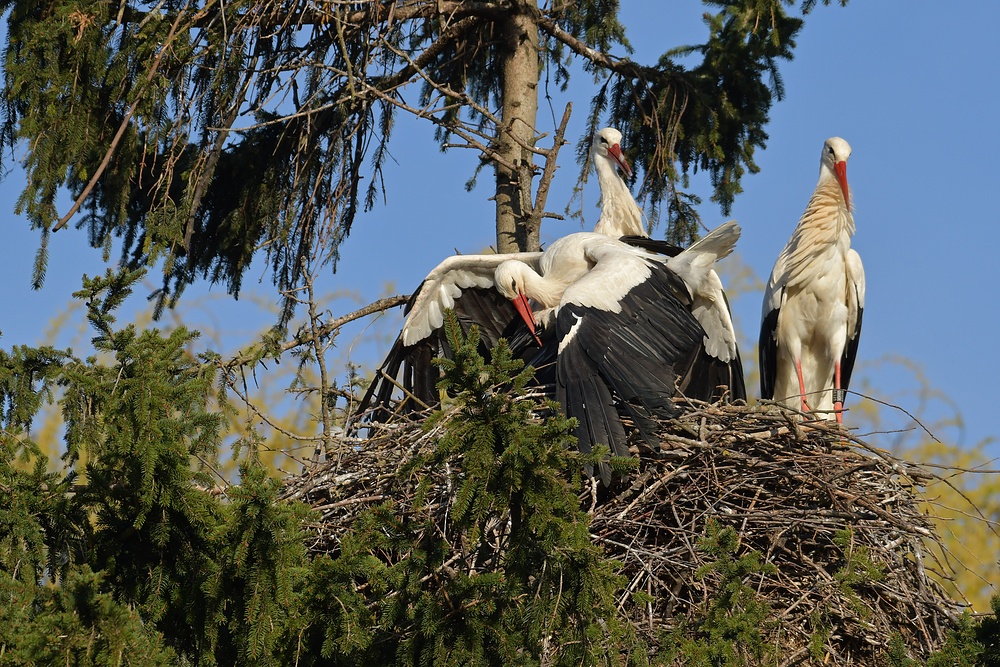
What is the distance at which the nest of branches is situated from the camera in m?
5.12

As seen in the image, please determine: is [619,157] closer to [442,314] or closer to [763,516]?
[442,314]

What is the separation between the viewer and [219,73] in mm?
6988

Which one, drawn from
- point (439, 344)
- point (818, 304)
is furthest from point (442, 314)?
point (818, 304)

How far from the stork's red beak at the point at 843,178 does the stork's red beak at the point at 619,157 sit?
52.7 inches

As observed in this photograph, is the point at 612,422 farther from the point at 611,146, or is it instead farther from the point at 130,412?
the point at 611,146

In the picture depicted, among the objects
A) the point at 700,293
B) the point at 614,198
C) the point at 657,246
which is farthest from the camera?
the point at 614,198

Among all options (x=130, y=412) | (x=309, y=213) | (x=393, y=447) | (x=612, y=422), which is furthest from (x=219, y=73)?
(x=130, y=412)

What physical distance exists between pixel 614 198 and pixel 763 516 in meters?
3.19

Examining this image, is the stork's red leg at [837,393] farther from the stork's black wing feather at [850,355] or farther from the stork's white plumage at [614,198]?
the stork's white plumage at [614,198]

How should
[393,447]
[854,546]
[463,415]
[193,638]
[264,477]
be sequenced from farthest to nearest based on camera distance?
[393,447], [854,546], [193,638], [264,477], [463,415]

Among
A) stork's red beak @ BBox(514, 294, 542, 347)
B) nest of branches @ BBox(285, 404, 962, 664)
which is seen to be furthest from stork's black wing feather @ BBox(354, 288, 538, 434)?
nest of branches @ BBox(285, 404, 962, 664)

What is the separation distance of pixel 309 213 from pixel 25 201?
211 cm

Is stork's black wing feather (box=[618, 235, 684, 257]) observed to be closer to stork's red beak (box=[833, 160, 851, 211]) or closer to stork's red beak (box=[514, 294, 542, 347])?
stork's red beak (box=[514, 294, 542, 347])

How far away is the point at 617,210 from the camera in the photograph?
7.95 m
